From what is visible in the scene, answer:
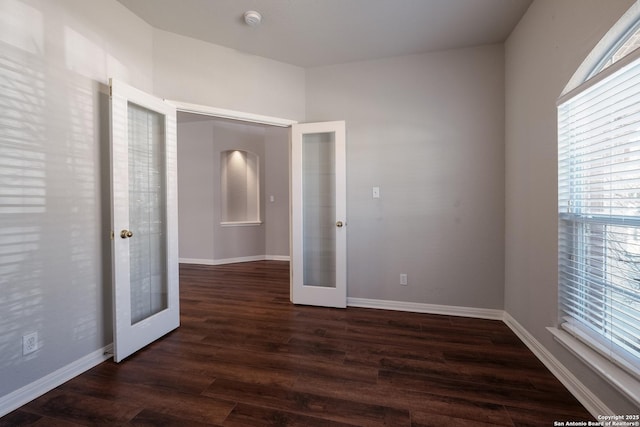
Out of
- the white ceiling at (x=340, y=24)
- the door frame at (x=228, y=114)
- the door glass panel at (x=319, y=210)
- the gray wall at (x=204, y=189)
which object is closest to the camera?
the white ceiling at (x=340, y=24)

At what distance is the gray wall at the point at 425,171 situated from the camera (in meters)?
2.85

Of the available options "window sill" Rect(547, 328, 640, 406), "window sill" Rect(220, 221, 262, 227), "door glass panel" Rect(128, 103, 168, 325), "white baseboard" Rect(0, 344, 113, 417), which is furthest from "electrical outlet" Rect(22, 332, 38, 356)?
"window sill" Rect(220, 221, 262, 227)

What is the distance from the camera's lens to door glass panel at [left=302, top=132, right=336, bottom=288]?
331cm

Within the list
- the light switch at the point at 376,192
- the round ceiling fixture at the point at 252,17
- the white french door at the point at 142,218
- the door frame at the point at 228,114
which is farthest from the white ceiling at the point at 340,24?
the light switch at the point at 376,192

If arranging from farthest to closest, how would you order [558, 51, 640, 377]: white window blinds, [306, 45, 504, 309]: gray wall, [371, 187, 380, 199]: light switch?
[371, 187, 380, 199]: light switch
[306, 45, 504, 309]: gray wall
[558, 51, 640, 377]: white window blinds

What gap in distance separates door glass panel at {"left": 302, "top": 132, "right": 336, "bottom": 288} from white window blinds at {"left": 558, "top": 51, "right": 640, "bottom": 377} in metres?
2.09

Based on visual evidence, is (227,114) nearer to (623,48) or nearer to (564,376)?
(623,48)

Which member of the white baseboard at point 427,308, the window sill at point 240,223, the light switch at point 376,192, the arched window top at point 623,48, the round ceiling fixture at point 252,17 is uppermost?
the round ceiling fixture at point 252,17

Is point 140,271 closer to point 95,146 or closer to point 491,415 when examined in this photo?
point 95,146

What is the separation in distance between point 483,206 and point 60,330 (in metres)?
3.71

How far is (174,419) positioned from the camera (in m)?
1.51

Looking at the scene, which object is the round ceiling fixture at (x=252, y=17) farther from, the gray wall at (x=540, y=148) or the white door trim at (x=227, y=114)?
the gray wall at (x=540, y=148)

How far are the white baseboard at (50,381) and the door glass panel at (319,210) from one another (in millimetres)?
1977

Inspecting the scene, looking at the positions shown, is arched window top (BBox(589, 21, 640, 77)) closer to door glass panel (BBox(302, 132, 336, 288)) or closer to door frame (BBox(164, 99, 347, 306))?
door glass panel (BBox(302, 132, 336, 288))
